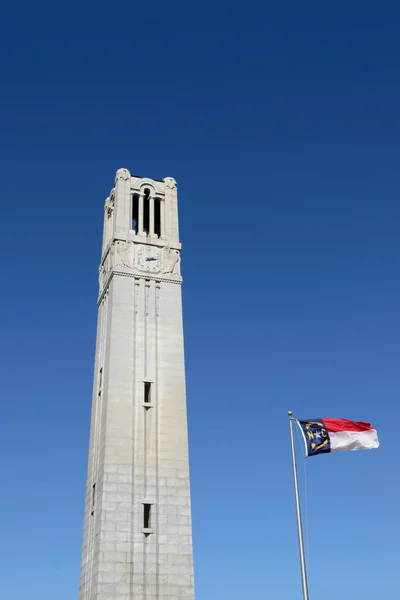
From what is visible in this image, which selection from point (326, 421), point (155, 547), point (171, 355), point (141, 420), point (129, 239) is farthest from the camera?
point (129, 239)

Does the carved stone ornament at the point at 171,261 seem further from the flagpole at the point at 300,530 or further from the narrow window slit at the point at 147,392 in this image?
the flagpole at the point at 300,530

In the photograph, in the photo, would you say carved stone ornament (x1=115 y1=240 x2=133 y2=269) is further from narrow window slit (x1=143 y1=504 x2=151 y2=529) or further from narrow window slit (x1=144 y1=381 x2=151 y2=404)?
narrow window slit (x1=143 y1=504 x2=151 y2=529)

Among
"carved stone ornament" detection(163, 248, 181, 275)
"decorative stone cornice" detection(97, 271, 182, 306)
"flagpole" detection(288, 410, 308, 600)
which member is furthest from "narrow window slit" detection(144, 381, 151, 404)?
"flagpole" detection(288, 410, 308, 600)

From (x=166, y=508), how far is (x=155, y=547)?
2876 millimetres

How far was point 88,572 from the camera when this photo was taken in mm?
49250

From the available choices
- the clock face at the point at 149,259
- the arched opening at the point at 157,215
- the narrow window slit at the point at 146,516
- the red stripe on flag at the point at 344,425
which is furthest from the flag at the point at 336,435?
the arched opening at the point at 157,215

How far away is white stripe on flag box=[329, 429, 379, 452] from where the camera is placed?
36.8 metres

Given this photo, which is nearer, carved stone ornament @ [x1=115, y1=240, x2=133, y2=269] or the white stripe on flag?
the white stripe on flag

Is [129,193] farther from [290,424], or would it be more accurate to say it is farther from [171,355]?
[290,424]

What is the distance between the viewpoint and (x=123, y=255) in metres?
60.2

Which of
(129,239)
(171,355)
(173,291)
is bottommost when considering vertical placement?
(171,355)

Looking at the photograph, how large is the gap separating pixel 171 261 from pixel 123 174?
32.7 feet

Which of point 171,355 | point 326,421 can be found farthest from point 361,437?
point 171,355

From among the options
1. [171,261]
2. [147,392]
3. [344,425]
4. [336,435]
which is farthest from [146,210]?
[336,435]
